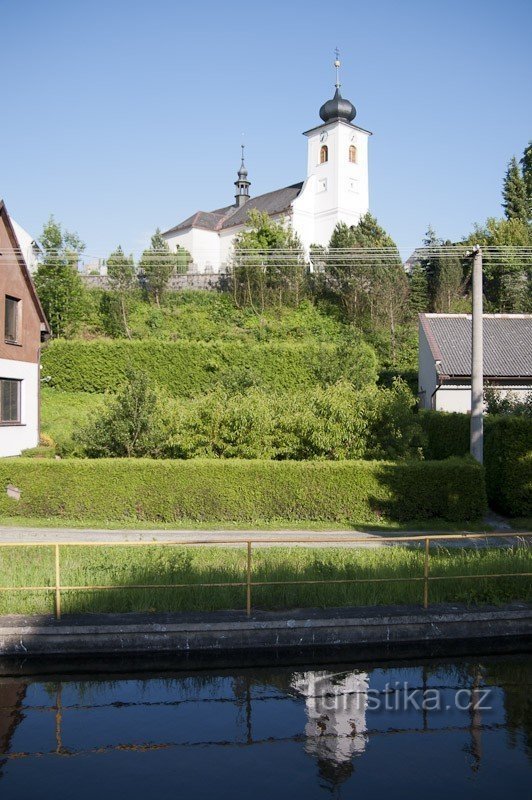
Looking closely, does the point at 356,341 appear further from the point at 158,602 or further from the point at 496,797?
the point at 496,797

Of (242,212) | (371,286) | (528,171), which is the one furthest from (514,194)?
(242,212)

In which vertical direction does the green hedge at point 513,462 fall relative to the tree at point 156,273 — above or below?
below

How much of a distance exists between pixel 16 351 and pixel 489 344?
1989cm

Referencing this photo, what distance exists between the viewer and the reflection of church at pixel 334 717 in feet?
23.1

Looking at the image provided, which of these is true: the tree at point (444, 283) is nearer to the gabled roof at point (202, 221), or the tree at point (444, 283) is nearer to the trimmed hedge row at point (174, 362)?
the trimmed hedge row at point (174, 362)

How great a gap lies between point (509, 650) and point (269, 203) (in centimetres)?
5993

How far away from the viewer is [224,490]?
18109 mm

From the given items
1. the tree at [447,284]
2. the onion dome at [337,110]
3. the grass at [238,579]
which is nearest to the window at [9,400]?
the grass at [238,579]

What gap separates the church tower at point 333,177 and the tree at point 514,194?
41.0ft

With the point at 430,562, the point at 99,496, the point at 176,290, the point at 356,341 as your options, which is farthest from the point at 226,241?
the point at 430,562

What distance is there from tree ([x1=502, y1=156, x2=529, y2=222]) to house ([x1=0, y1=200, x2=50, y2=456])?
39.9 meters

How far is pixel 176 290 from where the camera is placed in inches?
1858

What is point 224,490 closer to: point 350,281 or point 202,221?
point 350,281

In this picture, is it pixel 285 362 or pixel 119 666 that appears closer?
pixel 119 666
